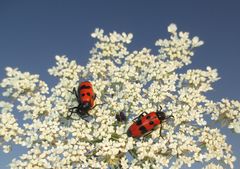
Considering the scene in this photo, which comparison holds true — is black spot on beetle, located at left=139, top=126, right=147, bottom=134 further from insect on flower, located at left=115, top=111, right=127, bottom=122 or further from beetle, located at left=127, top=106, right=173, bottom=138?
insect on flower, located at left=115, top=111, right=127, bottom=122

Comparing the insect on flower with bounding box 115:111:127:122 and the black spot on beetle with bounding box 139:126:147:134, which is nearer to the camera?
the black spot on beetle with bounding box 139:126:147:134

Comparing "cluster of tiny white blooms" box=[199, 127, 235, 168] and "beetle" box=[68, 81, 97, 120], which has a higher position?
"beetle" box=[68, 81, 97, 120]

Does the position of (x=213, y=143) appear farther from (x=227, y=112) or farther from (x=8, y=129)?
(x=8, y=129)

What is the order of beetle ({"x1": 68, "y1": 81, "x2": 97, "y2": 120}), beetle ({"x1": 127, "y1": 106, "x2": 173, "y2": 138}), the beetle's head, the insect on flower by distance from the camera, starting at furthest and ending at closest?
the insect on flower → beetle ({"x1": 68, "y1": 81, "x2": 97, "y2": 120}) → the beetle's head → beetle ({"x1": 127, "y1": 106, "x2": 173, "y2": 138})

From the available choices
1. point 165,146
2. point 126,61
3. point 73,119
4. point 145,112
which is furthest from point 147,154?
point 126,61

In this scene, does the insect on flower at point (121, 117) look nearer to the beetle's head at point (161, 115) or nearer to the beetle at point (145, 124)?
the beetle at point (145, 124)

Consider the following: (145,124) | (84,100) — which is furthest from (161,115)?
(84,100)

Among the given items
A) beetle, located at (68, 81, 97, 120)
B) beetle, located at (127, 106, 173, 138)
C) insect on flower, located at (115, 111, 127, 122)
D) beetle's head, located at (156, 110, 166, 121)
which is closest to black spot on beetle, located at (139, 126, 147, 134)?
beetle, located at (127, 106, 173, 138)

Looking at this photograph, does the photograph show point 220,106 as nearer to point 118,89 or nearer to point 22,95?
point 118,89


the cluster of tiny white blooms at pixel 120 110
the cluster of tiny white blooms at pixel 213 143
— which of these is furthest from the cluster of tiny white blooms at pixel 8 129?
the cluster of tiny white blooms at pixel 213 143
